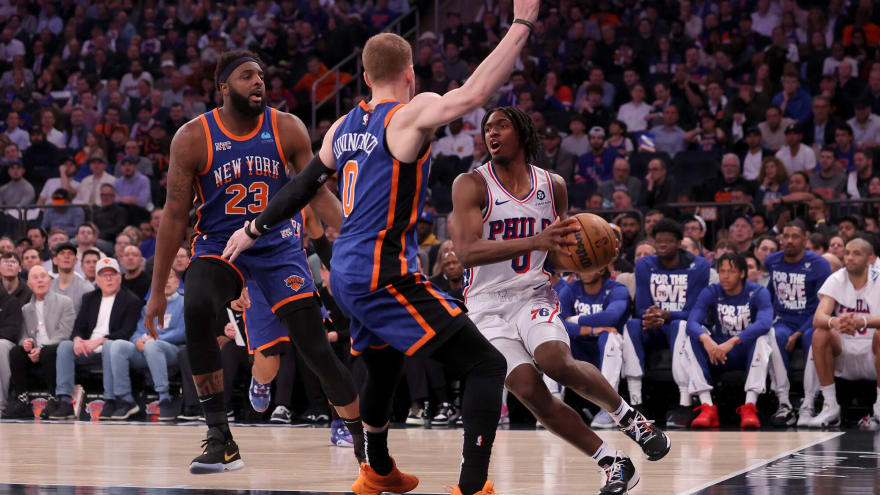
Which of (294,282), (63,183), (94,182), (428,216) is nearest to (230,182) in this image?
(294,282)

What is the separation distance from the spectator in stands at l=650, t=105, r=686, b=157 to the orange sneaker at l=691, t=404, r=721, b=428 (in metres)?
5.11

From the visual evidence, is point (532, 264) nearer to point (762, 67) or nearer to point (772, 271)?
point (772, 271)

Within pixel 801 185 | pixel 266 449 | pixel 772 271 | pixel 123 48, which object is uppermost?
pixel 123 48

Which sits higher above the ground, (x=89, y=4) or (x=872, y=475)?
(x=89, y=4)

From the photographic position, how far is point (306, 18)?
61.2ft

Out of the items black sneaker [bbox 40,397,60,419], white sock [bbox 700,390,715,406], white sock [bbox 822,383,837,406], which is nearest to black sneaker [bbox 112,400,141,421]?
black sneaker [bbox 40,397,60,419]

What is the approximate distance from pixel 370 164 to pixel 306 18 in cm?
1486

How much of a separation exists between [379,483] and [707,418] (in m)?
4.74

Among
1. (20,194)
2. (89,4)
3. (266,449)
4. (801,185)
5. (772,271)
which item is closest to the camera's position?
(266,449)

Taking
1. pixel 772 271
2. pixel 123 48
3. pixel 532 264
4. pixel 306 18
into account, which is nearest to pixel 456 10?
pixel 306 18

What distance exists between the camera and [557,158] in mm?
13438

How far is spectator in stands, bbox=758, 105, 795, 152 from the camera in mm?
13141

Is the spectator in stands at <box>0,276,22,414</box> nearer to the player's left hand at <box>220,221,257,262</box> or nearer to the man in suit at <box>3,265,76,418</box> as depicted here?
the man in suit at <box>3,265,76,418</box>

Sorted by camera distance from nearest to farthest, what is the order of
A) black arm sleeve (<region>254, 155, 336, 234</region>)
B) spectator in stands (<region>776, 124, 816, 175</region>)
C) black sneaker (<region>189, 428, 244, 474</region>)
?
1. black arm sleeve (<region>254, 155, 336, 234</region>)
2. black sneaker (<region>189, 428, 244, 474</region>)
3. spectator in stands (<region>776, 124, 816, 175</region>)
